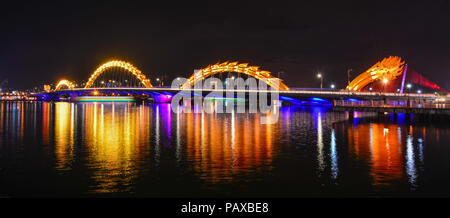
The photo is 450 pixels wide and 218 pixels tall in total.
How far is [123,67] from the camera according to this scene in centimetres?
12644

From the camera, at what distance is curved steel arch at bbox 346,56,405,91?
78.8 meters

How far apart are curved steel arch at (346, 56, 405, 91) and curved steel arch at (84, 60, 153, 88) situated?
193ft

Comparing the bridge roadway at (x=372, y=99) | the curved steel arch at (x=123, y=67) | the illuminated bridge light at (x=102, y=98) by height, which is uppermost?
the curved steel arch at (x=123, y=67)

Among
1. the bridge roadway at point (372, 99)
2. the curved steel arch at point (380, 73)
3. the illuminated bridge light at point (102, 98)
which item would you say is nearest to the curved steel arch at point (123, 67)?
the illuminated bridge light at point (102, 98)

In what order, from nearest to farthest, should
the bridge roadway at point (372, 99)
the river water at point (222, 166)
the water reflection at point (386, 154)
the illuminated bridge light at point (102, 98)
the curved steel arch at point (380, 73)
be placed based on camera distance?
the river water at point (222, 166) → the water reflection at point (386, 154) → the bridge roadway at point (372, 99) → the curved steel arch at point (380, 73) → the illuminated bridge light at point (102, 98)

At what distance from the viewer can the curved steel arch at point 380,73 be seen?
258 feet

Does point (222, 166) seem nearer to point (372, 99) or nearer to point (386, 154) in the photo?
point (386, 154)

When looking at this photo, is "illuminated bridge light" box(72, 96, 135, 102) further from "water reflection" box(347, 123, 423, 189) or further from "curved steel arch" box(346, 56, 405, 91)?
"water reflection" box(347, 123, 423, 189)

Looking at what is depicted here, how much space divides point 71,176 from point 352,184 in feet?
29.3

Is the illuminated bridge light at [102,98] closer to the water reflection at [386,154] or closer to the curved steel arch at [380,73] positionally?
the curved steel arch at [380,73]

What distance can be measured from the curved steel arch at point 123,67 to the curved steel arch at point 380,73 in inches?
2312

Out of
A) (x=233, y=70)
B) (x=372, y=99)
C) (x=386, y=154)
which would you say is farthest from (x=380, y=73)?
(x=386, y=154)
